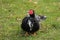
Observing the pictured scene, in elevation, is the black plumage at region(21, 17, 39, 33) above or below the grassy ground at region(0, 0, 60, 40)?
above

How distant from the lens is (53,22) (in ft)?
29.8

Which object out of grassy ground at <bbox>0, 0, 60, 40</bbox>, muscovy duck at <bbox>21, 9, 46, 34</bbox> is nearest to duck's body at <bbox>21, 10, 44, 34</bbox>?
muscovy duck at <bbox>21, 9, 46, 34</bbox>

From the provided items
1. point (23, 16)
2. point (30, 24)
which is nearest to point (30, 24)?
point (30, 24)

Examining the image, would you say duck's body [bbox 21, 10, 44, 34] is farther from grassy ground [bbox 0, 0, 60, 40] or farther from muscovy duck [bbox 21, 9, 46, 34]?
grassy ground [bbox 0, 0, 60, 40]

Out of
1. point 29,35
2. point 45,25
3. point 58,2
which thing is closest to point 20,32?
point 29,35

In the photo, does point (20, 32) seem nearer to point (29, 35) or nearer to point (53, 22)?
point (29, 35)

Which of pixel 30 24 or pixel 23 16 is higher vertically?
pixel 30 24

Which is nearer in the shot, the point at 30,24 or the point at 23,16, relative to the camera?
the point at 30,24

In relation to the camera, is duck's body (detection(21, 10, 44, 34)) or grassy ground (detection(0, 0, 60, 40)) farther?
grassy ground (detection(0, 0, 60, 40))

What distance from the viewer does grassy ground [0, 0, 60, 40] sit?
8.21m

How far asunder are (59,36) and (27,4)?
2929mm

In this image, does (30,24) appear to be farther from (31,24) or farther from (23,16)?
(23,16)

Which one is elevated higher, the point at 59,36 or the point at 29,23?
the point at 29,23

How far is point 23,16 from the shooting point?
9.66m
